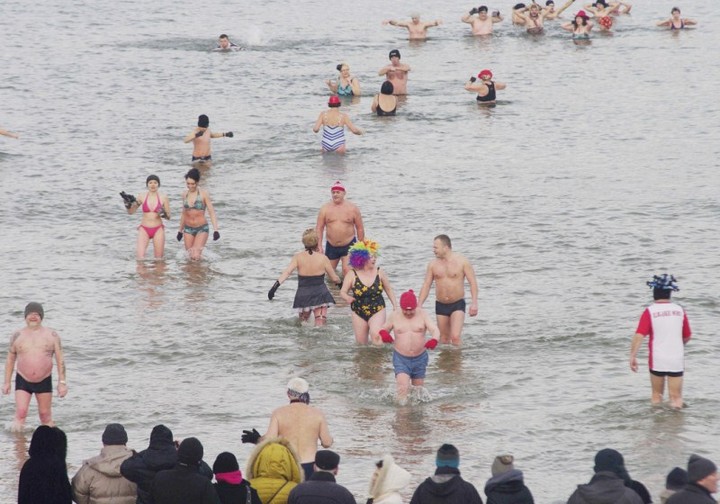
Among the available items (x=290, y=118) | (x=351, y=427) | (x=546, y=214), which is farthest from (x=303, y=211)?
(x=351, y=427)

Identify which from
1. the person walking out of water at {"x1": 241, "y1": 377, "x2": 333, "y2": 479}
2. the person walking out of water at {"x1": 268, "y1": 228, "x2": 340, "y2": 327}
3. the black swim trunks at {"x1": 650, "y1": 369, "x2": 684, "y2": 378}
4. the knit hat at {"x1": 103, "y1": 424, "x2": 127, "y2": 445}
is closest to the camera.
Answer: the knit hat at {"x1": 103, "y1": 424, "x2": 127, "y2": 445}

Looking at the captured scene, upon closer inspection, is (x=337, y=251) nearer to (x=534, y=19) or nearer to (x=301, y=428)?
(x=301, y=428)

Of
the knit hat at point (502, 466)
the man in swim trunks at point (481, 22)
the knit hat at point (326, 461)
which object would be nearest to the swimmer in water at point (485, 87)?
the man in swim trunks at point (481, 22)

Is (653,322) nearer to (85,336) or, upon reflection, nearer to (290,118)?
(85,336)

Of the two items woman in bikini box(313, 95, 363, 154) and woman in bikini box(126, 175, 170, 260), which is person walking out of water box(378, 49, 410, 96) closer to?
woman in bikini box(313, 95, 363, 154)

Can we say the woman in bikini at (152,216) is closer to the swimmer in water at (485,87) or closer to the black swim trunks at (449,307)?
the black swim trunks at (449,307)

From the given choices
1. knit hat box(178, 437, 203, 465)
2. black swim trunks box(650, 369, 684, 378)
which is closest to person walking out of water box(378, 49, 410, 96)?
black swim trunks box(650, 369, 684, 378)

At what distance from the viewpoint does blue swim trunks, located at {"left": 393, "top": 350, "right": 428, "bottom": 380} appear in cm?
1543

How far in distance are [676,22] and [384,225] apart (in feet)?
77.0

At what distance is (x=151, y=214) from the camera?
21531 millimetres

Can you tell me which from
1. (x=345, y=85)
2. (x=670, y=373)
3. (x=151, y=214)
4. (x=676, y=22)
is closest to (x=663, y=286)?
(x=670, y=373)

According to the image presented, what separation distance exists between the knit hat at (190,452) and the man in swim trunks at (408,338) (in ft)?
17.3

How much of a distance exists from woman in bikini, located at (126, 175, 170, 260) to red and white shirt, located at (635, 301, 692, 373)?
8962mm

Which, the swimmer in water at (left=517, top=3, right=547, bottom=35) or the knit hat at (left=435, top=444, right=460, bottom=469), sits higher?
the swimmer in water at (left=517, top=3, right=547, bottom=35)
